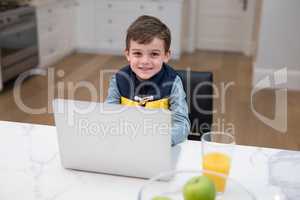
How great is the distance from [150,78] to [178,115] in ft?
0.64

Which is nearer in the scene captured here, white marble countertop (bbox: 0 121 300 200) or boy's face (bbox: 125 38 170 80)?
white marble countertop (bbox: 0 121 300 200)

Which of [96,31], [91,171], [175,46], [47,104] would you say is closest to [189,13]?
[175,46]

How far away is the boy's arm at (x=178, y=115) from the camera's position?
1.29 meters

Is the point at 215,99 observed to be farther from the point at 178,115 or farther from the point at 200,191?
the point at 200,191

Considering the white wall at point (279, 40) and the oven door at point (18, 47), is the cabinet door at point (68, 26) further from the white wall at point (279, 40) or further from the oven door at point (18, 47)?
the white wall at point (279, 40)

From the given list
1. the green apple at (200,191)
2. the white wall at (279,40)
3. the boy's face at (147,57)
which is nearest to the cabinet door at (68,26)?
the white wall at (279,40)

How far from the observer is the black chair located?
5.37ft

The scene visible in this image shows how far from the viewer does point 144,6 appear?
517cm

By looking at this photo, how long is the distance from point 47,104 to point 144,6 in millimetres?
2221

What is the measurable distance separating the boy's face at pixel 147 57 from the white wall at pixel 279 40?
292cm

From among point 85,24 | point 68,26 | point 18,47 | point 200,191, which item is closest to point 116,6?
point 85,24

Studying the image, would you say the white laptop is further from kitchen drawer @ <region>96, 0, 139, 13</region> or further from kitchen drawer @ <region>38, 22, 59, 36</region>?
kitchen drawer @ <region>96, 0, 139, 13</region>

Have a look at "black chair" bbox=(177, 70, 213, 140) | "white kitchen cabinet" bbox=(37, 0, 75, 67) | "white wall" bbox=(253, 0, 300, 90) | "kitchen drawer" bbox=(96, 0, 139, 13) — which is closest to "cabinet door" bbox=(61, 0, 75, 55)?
"white kitchen cabinet" bbox=(37, 0, 75, 67)

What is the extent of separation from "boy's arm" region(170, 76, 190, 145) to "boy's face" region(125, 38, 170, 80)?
0.34ft
